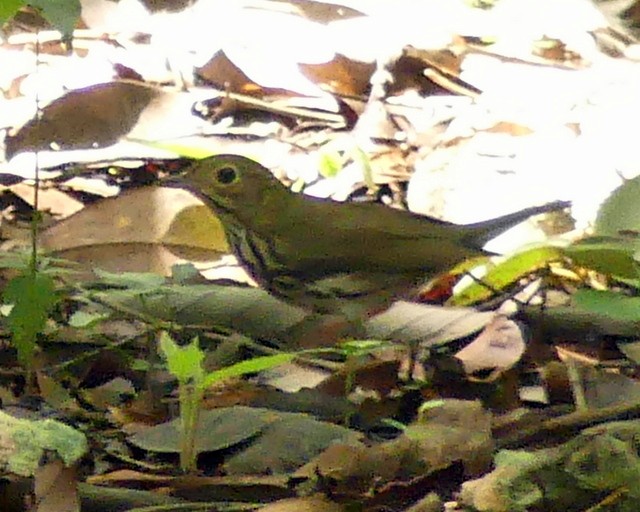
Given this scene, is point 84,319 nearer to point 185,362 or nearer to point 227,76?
point 185,362

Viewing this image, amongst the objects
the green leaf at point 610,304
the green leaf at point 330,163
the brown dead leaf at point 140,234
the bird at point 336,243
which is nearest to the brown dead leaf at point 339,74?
the green leaf at point 330,163

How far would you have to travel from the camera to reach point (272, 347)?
1.92 metres

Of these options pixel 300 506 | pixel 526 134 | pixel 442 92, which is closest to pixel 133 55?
pixel 442 92

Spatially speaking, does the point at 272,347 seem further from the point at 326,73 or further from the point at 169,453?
the point at 326,73

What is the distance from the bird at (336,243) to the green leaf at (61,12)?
0.72m

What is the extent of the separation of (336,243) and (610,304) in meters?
0.47

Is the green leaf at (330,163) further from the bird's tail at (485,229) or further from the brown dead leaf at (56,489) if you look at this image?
the brown dead leaf at (56,489)

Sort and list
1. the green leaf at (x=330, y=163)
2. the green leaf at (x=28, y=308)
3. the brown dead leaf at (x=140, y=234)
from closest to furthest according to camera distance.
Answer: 1. the green leaf at (x=28, y=308)
2. the brown dead leaf at (x=140, y=234)
3. the green leaf at (x=330, y=163)

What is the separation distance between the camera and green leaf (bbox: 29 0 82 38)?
134 centimetres

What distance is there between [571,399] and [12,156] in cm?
143

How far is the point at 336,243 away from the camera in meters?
2.03

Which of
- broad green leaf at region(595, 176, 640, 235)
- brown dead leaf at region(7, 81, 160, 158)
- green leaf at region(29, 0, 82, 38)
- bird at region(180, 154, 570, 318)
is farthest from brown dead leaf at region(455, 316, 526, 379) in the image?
brown dead leaf at region(7, 81, 160, 158)

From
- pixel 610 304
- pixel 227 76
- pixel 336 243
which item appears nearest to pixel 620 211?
pixel 610 304

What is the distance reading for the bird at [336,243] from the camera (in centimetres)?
200
